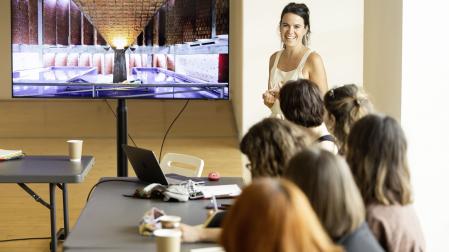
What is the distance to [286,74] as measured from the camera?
16.0 ft

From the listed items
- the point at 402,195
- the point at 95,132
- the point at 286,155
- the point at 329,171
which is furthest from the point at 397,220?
the point at 95,132

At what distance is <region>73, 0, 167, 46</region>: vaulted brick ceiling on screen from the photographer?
6.99m

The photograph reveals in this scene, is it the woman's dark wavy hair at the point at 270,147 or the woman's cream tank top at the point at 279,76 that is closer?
the woman's dark wavy hair at the point at 270,147

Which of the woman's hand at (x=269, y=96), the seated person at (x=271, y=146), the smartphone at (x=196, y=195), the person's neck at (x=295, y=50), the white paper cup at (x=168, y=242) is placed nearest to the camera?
the white paper cup at (x=168, y=242)

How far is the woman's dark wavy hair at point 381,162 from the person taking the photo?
2.14m

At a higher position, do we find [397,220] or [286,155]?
[286,155]

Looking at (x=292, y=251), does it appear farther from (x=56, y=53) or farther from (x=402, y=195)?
(x=56, y=53)

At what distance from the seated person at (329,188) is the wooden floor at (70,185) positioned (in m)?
3.73

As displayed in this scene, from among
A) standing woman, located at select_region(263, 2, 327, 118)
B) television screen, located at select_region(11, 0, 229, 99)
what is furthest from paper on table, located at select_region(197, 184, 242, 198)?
television screen, located at select_region(11, 0, 229, 99)

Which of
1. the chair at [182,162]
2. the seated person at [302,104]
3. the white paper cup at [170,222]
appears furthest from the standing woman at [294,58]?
the white paper cup at [170,222]

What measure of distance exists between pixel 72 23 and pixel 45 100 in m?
1.56

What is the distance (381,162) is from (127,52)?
633cm

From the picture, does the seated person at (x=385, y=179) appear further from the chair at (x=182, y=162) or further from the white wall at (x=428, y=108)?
the chair at (x=182, y=162)

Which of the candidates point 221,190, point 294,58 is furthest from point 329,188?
point 294,58
